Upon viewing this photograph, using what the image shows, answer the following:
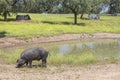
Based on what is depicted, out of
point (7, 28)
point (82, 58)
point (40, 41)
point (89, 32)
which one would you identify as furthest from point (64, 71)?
point (89, 32)

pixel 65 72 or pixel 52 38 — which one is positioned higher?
pixel 65 72

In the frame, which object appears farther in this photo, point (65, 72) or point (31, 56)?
point (31, 56)

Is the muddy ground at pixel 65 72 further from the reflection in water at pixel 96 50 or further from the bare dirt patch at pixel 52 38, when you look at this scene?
the bare dirt patch at pixel 52 38

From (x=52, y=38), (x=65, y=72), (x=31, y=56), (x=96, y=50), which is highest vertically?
(x=31, y=56)

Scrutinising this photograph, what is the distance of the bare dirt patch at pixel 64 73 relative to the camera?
70.8 feet

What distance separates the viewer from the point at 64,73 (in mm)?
23375

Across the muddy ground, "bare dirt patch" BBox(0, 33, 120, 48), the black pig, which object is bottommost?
"bare dirt patch" BBox(0, 33, 120, 48)

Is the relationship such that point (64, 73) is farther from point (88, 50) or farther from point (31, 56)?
point (88, 50)

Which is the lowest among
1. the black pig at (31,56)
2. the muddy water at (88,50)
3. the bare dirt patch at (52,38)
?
the bare dirt patch at (52,38)

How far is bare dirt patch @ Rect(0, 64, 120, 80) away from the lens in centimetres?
2159

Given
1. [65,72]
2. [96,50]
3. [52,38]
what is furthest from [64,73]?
[52,38]

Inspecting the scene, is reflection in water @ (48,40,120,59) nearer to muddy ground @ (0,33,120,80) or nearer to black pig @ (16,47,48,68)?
muddy ground @ (0,33,120,80)

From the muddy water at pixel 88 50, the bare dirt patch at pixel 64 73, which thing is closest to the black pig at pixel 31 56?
the bare dirt patch at pixel 64 73

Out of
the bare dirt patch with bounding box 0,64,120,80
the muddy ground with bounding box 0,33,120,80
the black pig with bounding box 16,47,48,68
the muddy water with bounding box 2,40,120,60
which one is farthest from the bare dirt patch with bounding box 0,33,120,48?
the bare dirt patch with bounding box 0,64,120,80
